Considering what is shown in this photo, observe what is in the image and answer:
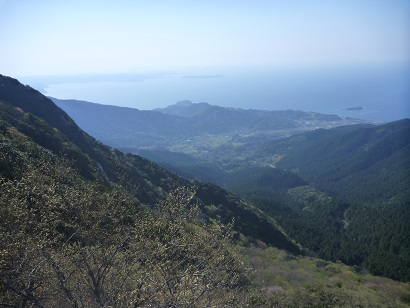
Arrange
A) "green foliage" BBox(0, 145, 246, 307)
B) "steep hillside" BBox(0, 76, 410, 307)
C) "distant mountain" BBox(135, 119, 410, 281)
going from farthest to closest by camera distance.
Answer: "distant mountain" BBox(135, 119, 410, 281)
"steep hillside" BBox(0, 76, 410, 307)
"green foliage" BBox(0, 145, 246, 307)

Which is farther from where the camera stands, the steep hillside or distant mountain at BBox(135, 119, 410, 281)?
distant mountain at BBox(135, 119, 410, 281)

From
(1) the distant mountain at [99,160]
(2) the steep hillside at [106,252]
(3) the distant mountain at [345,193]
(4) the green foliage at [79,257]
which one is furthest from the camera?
(3) the distant mountain at [345,193]

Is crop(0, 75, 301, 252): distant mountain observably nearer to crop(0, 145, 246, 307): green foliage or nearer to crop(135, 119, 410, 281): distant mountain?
crop(135, 119, 410, 281): distant mountain

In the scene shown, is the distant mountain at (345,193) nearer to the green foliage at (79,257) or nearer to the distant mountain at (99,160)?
the distant mountain at (99,160)

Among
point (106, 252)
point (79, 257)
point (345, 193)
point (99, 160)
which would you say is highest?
point (106, 252)

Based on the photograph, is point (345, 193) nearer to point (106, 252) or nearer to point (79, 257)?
point (106, 252)

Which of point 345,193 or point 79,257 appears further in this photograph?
point 345,193

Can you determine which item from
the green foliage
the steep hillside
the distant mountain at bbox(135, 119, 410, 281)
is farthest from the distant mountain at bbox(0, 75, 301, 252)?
the green foliage

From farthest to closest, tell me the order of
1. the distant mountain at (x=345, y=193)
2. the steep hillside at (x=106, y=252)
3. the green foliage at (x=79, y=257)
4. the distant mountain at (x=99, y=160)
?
the distant mountain at (x=345, y=193) < the distant mountain at (x=99, y=160) < the steep hillside at (x=106, y=252) < the green foliage at (x=79, y=257)

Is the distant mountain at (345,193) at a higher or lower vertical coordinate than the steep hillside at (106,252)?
lower

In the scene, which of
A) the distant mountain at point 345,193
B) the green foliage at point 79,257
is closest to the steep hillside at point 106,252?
the green foliage at point 79,257

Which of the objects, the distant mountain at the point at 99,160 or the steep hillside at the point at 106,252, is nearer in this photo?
the steep hillside at the point at 106,252

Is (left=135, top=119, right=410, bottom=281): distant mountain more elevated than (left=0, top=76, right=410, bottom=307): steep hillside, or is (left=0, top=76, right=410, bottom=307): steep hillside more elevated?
(left=0, top=76, right=410, bottom=307): steep hillside

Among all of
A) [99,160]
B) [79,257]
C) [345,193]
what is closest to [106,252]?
[79,257]
